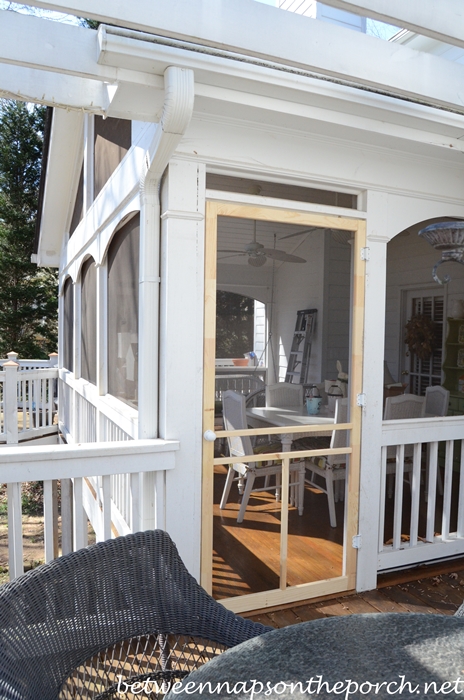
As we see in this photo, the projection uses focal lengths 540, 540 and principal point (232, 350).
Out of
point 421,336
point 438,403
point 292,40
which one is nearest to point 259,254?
point 292,40

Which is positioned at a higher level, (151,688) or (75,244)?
(75,244)

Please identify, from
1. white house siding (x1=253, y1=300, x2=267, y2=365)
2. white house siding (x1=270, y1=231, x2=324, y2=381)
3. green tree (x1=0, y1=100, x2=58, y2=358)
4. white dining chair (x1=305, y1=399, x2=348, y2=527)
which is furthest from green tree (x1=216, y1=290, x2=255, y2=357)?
green tree (x1=0, y1=100, x2=58, y2=358)

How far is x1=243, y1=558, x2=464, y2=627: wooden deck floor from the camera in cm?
285

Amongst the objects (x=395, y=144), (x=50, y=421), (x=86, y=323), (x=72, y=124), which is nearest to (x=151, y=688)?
(x=395, y=144)

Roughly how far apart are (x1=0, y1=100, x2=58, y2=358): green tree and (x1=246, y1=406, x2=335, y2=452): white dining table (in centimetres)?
1289

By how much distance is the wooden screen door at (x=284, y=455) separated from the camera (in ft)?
9.01

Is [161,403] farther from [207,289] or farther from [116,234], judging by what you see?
[116,234]

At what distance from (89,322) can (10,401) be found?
2.82 metres

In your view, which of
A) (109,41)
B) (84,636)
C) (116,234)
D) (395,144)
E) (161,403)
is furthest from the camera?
(116,234)

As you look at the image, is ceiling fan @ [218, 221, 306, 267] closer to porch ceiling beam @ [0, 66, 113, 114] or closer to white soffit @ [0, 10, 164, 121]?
white soffit @ [0, 10, 164, 121]

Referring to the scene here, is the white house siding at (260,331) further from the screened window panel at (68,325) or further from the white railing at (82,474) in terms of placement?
the screened window panel at (68,325)

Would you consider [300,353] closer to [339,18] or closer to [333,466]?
[333,466]

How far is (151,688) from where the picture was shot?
5.30 feet

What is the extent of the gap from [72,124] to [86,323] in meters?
2.41
